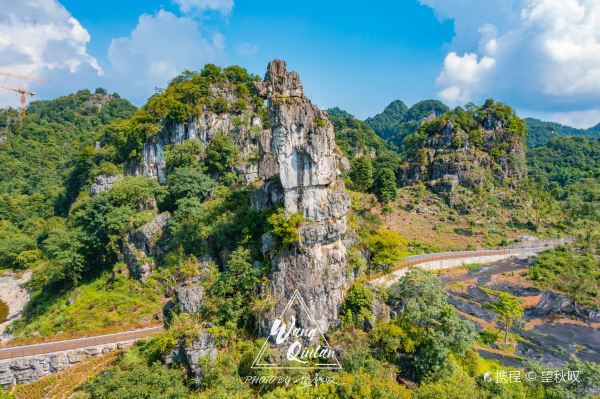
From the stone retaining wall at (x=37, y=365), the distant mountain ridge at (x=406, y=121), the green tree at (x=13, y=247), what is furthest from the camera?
the distant mountain ridge at (x=406, y=121)

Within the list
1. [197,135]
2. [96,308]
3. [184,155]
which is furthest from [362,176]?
[96,308]

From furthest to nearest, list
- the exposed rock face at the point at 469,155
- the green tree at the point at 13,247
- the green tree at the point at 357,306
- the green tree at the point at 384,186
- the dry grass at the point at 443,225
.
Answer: the exposed rock face at the point at 469,155
the green tree at the point at 384,186
the dry grass at the point at 443,225
the green tree at the point at 13,247
the green tree at the point at 357,306

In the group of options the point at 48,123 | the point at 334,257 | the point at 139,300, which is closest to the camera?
the point at 334,257

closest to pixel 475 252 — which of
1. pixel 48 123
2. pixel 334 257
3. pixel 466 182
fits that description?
pixel 466 182

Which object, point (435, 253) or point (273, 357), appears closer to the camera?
point (273, 357)

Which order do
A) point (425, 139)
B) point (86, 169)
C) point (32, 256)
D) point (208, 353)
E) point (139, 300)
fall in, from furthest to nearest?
point (425, 139) → point (86, 169) → point (32, 256) → point (139, 300) → point (208, 353)

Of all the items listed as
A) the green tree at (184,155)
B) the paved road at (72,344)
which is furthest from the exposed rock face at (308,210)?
the green tree at (184,155)

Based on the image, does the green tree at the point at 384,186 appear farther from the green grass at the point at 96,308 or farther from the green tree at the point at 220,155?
the green grass at the point at 96,308

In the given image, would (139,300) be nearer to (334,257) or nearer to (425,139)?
(334,257)
